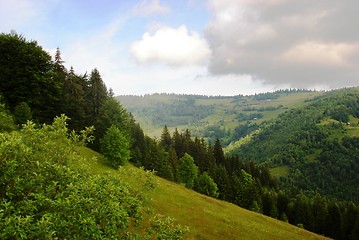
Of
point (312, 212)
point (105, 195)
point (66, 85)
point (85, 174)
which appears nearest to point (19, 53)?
point (66, 85)

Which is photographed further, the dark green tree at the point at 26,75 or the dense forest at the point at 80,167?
the dark green tree at the point at 26,75

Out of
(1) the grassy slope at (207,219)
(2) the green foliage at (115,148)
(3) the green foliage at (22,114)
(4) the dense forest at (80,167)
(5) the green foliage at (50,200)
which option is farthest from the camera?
(2) the green foliage at (115,148)

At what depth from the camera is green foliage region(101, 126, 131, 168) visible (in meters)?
64.0

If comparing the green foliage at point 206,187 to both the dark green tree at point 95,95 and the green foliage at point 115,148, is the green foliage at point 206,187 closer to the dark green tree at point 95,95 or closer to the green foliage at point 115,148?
the green foliage at point 115,148

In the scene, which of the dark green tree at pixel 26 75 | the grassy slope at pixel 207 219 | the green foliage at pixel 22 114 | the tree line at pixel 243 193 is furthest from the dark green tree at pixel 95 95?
the green foliage at pixel 22 114

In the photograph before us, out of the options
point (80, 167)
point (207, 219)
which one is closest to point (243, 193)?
point (207, 219)

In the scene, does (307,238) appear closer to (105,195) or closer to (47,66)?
(105,195)

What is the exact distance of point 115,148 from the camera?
211 feet

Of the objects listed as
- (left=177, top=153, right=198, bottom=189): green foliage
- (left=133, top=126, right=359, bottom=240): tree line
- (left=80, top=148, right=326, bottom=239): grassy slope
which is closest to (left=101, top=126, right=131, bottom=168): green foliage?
(left=80, top=148, right=326, bottom=239): grassy slope

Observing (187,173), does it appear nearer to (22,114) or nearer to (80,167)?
(22,114)

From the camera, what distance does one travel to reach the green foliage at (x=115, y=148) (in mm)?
64000

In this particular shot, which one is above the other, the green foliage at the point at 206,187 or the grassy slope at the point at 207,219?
the grassy slope at the point at 207,219

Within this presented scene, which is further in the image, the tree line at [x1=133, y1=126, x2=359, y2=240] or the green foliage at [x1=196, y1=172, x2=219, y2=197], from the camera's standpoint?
the tree line at [x1=133, y1=126, x2=359, y2=240]

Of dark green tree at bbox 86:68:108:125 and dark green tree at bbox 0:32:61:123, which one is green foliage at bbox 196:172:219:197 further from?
dark green tree at bbox 0:32:61:123
